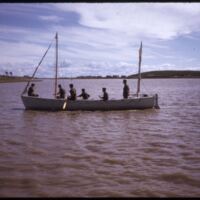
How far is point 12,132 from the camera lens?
1623 centimetres

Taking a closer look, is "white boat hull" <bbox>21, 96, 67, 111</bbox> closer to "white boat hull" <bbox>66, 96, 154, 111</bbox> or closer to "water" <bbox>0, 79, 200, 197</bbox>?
"white boat hull" <bbox>66, 96, 154, 111</bbox>

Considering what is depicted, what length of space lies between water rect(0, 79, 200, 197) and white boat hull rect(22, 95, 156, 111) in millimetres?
4879

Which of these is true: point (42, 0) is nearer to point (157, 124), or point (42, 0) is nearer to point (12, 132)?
point (12, 132)

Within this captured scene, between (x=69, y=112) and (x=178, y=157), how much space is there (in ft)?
47.0

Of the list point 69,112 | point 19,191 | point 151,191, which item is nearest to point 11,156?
point 19,191

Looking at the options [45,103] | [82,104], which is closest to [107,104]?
[82,104]

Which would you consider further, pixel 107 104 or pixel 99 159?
pixel 107 104

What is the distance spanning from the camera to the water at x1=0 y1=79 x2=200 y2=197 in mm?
7613

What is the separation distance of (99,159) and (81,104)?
45.7ft

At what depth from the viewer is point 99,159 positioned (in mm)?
10438

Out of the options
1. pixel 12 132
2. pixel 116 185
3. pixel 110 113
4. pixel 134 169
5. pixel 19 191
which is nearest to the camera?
pixel 19 191

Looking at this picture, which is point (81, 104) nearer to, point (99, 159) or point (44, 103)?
point (44, 103)

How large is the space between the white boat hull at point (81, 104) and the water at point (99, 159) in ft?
16.0

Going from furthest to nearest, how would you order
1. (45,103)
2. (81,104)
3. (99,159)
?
1. (45,103)
2. (81,104)
3. (99,159)
